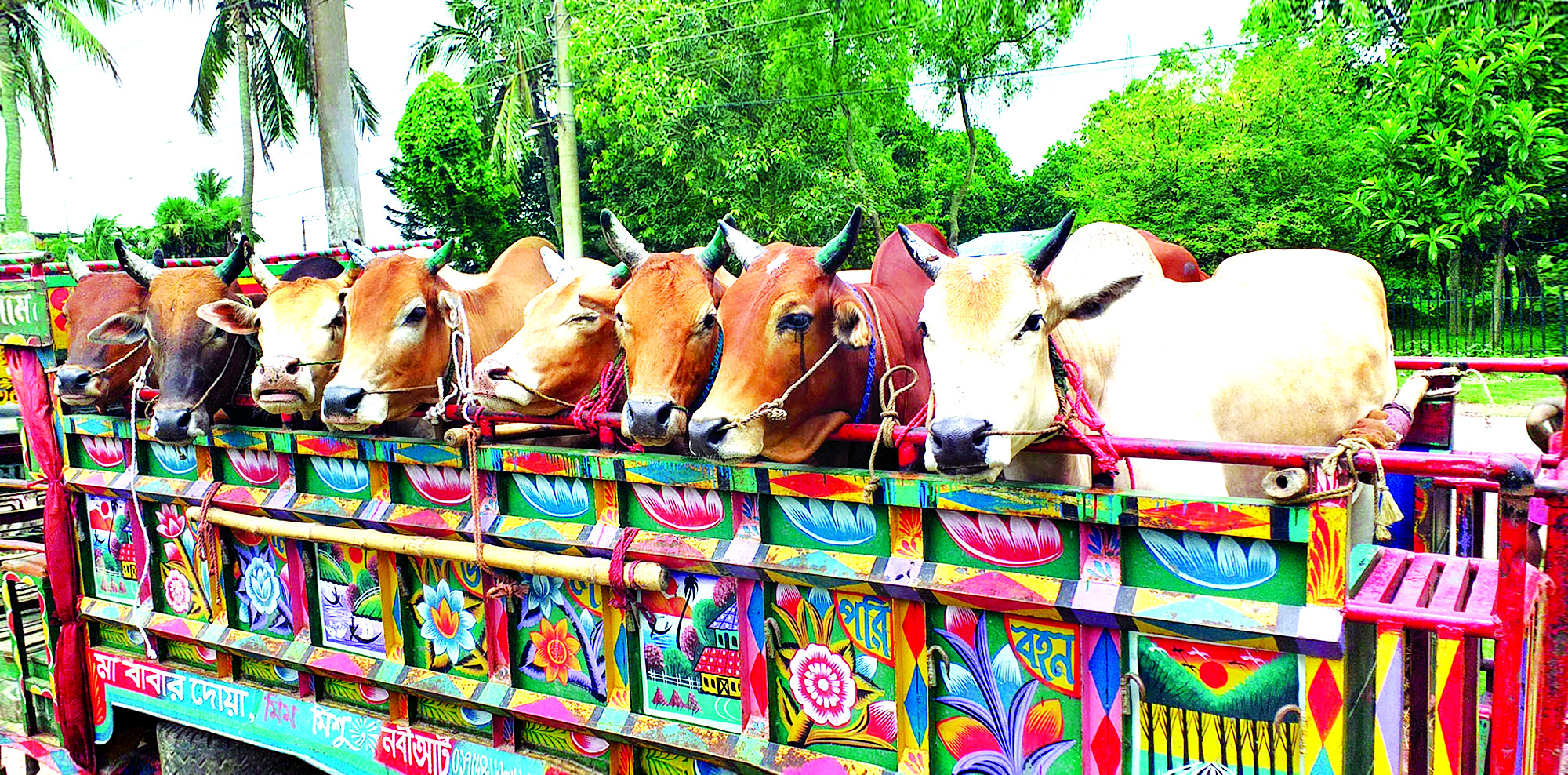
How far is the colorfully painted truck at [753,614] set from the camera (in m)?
2.48

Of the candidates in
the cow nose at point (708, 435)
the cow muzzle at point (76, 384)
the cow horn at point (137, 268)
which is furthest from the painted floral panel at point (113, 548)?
the cow nose at point (708, 435)

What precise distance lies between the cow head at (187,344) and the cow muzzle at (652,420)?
198cm

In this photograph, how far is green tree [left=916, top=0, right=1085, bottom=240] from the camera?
21656 mm

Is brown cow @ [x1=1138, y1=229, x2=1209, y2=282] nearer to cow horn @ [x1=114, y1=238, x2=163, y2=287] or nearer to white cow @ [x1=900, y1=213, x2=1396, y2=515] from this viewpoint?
white cow @ [x1=900, y1=213, x2=1396, y2=515]

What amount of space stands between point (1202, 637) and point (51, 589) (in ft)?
14.5

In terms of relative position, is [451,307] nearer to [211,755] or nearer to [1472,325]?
[211,755]

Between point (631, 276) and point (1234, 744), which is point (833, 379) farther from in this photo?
point (1234, 744)

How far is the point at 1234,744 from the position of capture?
8.38 feet

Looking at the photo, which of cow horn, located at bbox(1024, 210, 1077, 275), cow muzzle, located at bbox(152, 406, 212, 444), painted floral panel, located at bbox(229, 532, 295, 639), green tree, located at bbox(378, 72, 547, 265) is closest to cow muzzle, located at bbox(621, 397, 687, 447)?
cow horn, located at bbox(1024, 210, 1077, 275)

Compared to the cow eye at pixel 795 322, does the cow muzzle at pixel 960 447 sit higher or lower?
lower

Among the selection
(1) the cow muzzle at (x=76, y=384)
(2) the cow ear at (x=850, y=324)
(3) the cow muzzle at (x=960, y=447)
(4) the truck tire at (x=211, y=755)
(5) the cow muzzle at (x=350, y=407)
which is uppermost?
(2) the cow ear at (x=850, y=324)

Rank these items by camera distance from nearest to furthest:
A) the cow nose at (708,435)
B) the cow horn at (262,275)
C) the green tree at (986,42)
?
the cow nose at (708,435)
the cow horn at (262,275)
the green tree at (986,42)

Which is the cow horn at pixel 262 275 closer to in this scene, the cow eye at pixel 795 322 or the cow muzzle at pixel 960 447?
the cow eye at pixel 795 322

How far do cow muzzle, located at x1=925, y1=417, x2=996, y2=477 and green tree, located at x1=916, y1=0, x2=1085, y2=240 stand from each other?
1960cm
